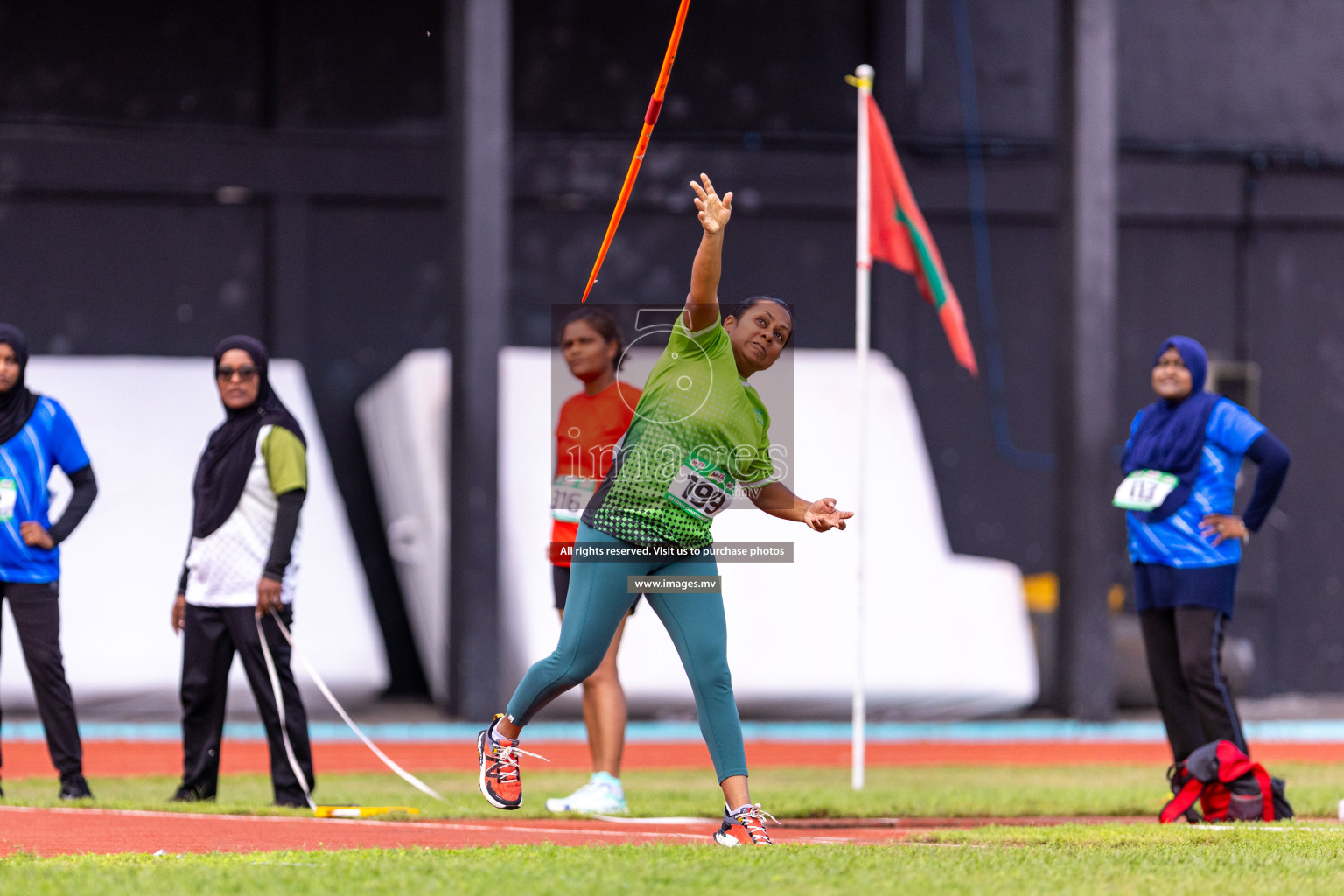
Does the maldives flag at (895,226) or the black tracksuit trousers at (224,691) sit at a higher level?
the maldives flag at (895,226)

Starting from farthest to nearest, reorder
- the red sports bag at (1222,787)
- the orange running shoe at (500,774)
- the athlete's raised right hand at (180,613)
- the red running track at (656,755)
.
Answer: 1. the red running track at (656,755)
2. the athlete's raised right hand at (180,613)
3. the red sports bag at (1222,787)
4. the orange running shoe at (500,774)

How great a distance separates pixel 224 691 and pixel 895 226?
4.22m

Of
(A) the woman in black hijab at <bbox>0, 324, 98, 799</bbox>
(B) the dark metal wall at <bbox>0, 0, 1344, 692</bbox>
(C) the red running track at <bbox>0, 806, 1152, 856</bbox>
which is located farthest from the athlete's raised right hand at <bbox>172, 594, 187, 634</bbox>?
(B) the dark metal wall at <bbox>0, 0, 1344, 692</bbox>

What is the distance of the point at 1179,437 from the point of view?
22.5 ft

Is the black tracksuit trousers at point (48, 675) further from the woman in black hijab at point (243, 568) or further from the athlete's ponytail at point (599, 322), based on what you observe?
the athlete's ponytail at point (599, 322)

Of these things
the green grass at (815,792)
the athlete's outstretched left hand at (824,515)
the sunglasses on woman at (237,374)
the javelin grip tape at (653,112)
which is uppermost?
the javelin grip tape at (653,112)

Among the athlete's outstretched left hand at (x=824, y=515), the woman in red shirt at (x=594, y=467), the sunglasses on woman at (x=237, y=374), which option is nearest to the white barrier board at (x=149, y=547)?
the sunglasses on woman at (x=237, y=374)

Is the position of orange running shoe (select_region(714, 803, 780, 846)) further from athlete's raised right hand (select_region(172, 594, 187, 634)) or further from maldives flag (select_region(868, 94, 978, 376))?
maldives flag (select_region(868, 94, 978, 376))

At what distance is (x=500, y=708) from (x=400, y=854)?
6166mm

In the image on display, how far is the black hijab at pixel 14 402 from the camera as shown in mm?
7070

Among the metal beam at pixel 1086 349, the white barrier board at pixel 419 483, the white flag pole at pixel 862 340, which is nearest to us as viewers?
the white flag pole at pixel 862 340

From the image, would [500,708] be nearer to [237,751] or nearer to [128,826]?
[237,751]

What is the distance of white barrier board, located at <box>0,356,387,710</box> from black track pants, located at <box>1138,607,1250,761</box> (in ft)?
19.6

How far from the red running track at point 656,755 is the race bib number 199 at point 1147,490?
2.99m
